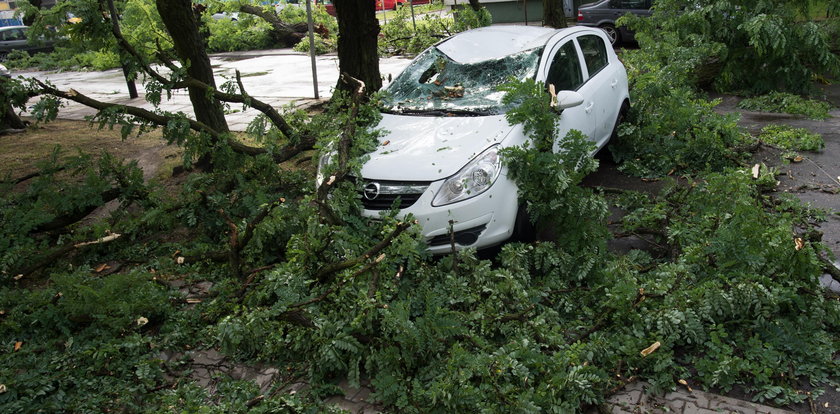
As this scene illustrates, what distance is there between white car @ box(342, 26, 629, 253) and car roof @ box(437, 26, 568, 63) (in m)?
0.01

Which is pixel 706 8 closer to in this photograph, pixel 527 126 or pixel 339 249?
pixel 527 126

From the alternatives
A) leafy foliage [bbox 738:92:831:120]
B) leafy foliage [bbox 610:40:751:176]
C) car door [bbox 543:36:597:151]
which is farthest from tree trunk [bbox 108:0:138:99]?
leafy foliage [bbox 738:92:831:120]

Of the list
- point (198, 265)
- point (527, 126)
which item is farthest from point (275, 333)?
point (527, 126)

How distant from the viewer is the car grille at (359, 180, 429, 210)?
471cm

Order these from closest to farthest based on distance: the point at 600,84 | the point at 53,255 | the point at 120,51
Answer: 1. the point at 53,255
2. the point at 120,51
3. the point at 600,84

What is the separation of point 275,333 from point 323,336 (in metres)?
0.40

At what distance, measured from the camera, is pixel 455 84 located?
6.01m

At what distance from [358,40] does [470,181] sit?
413 centimetres

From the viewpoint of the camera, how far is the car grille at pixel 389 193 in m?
4.71

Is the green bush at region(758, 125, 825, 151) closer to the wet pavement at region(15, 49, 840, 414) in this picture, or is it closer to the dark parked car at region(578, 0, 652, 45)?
the wet pavement at region(15, 49, 840, 414)

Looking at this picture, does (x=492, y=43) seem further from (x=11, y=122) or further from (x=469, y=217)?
(x=11, y=122)

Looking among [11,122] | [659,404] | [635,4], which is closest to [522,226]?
[659,404]

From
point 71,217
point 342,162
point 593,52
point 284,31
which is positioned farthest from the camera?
point 284,31

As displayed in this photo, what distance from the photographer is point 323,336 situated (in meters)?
3.69
